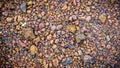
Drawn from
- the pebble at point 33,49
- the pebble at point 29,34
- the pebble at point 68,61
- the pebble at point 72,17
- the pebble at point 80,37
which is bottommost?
the pebble at point 68,61

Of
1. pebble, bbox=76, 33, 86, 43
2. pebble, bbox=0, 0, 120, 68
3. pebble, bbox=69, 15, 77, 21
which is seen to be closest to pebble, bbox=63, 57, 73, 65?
pebble, bbox=0, 0, 120, 68

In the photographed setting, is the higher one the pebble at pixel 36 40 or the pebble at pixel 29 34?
the pebble at pixel 29 34

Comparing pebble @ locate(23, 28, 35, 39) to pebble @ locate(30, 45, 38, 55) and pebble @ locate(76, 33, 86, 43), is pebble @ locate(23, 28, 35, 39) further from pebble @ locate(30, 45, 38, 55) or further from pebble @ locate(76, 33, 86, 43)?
pebble @ locate(76, 33, 86, 43)

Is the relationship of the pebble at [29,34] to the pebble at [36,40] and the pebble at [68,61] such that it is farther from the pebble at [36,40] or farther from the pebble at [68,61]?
the pebble at [68,61]

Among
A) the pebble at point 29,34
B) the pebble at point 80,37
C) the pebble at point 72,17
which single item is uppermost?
the pebble at point 72,17

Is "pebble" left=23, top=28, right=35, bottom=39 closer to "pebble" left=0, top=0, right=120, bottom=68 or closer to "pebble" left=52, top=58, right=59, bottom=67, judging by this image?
"pebble" left=0, top=0, right=120, bottom=68

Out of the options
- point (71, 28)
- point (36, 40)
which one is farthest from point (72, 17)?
point (36, 40)

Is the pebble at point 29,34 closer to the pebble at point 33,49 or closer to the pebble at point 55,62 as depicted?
the pebble at point 33,49

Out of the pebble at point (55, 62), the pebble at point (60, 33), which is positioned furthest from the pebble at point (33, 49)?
the pebble at point (55, 62)

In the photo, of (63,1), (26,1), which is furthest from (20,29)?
(63,1)

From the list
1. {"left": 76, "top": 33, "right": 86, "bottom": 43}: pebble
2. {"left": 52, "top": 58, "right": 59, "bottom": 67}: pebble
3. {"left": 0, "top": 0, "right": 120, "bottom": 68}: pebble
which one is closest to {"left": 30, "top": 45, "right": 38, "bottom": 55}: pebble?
{"left": 0, "top": 0, "right": 120, "bottom": 68}: pebble

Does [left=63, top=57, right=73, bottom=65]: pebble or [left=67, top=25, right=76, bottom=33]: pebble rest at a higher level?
[left=67, top=25, right=76, bottom=33]: pebble

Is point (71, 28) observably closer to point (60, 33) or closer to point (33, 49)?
point (60, 33)

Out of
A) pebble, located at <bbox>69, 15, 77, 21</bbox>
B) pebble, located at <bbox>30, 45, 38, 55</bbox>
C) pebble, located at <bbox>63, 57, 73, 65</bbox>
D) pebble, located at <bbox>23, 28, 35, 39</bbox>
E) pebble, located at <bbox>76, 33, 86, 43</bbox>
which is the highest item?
pebble, located at <bbox>69, 15, 77, 21</bbox>
